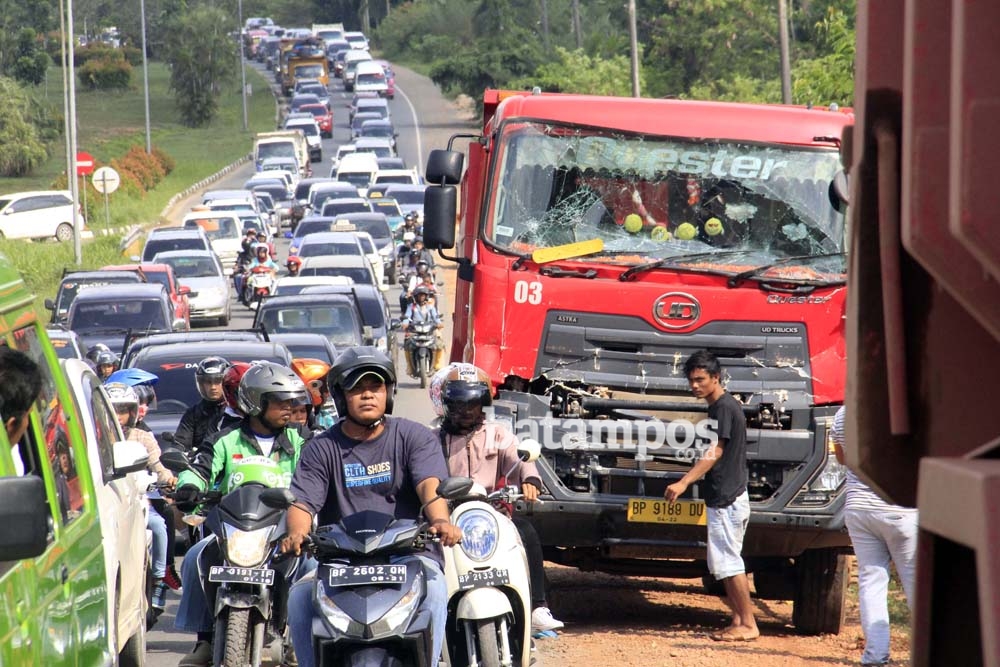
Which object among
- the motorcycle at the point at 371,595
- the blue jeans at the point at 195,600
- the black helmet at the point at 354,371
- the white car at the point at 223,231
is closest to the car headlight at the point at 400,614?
the motorcycle at the point at 371,595

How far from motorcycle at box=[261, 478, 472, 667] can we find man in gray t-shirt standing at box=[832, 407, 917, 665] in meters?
3.00

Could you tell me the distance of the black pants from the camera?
8.95 meters

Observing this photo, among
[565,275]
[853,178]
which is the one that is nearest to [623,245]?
[565,275]

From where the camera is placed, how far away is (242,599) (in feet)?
24.6

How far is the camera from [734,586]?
9.73 meters

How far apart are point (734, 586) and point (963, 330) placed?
22.9ft

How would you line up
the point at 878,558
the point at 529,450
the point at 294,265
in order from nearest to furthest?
the point at 529,450
the point at 878,558
the point at 294,265

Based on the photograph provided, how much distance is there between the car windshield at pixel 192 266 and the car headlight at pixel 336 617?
1130 inches

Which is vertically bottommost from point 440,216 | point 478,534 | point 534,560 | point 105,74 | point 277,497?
point 534,560

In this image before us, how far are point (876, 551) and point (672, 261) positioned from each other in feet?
7.75

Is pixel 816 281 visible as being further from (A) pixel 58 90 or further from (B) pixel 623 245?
(A) pixel 58 90

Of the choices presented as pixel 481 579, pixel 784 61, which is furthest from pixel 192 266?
pixel 481 579

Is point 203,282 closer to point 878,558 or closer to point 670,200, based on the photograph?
point 670,200

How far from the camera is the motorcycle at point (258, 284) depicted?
1412 inches
